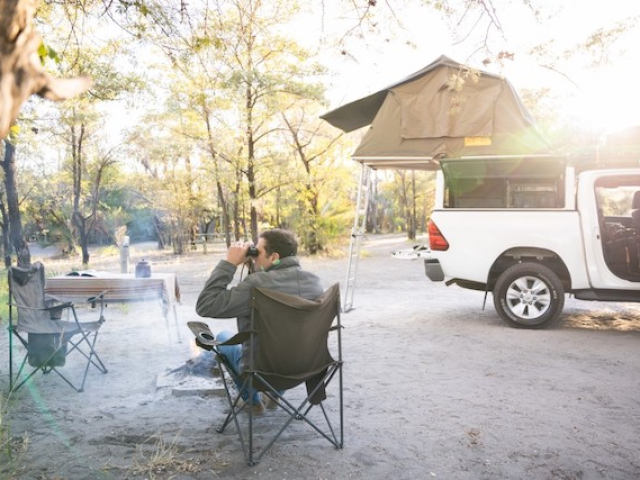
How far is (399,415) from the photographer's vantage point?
12.3ft

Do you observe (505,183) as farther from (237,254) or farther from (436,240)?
(237,254)

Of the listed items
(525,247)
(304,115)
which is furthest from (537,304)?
(304,115)

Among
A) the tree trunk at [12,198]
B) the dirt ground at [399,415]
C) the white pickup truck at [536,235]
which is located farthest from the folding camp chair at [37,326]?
the tree trunk at [12,198]

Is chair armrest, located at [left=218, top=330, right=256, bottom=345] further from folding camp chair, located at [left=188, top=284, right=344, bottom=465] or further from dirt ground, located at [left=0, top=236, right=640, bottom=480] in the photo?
dirt ground, located at [left=0, top=236, right=640, bottom=480]

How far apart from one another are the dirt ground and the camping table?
0.54 m

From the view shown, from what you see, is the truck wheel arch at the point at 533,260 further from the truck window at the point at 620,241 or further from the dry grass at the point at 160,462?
the dry grass at the point at 160,462

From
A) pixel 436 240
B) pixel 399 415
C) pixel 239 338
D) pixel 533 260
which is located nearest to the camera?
pixel 239 338

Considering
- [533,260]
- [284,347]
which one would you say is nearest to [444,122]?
[533,260]

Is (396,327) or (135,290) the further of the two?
(396,327)

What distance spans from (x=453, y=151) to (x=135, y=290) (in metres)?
4.50

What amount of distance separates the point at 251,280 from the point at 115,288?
2973 millimetres

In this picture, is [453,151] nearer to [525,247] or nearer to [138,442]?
[525,247]

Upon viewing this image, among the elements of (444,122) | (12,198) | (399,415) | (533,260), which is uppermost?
(444,122)

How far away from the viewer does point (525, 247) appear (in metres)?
6.55
